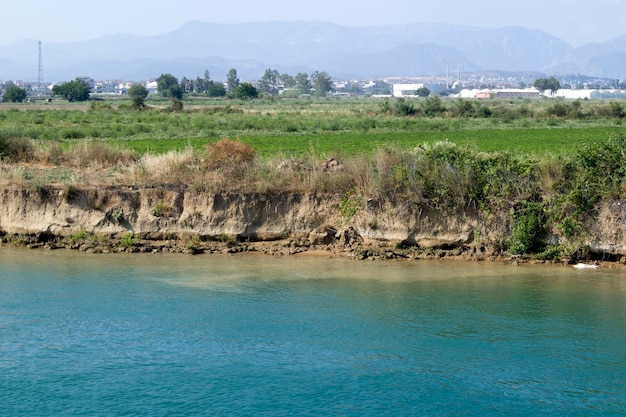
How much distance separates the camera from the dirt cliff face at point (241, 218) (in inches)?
894

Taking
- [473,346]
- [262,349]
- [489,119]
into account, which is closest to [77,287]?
[262,349]

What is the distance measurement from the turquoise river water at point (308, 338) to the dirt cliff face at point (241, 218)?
4.23 feet

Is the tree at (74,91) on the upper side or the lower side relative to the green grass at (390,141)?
upper

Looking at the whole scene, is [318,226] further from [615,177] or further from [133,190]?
[615,177]

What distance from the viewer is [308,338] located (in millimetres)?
15703

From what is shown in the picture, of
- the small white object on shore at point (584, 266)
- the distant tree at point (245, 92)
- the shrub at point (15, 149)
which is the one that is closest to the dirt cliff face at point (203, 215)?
the small white object on shore at point (584, 266)

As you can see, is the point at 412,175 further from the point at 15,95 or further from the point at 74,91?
the point at 15,95

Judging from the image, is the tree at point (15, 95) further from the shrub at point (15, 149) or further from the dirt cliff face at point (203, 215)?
the dirt cliff face at point (203, 215)

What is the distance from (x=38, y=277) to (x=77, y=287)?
1.46m

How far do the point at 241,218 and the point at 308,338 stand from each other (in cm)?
839

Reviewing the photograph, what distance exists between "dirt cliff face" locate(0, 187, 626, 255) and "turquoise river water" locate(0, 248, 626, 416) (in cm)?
129

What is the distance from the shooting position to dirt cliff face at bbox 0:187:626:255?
2272cm

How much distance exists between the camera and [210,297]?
1848 cm

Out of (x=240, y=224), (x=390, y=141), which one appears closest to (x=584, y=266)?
(x=240, y=224)
